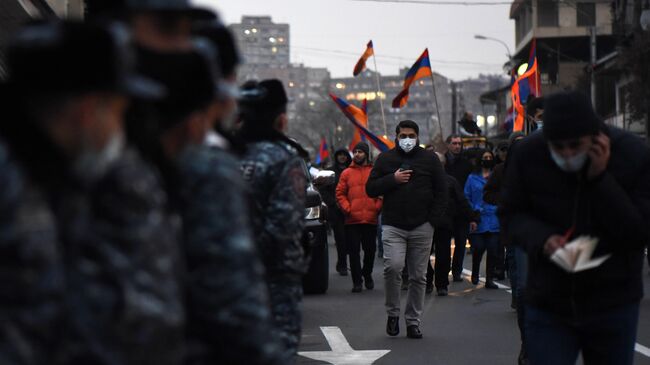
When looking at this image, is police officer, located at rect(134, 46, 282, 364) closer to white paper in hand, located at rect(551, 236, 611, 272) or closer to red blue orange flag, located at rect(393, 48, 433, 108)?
white paper in hand, located at rect(551, 236, 611, 272)

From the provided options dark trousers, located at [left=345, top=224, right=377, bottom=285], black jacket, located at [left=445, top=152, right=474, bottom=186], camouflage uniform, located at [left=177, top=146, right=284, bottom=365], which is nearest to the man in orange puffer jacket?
dark trousers, located at [left=345, top=224, right=377, bottom=285]

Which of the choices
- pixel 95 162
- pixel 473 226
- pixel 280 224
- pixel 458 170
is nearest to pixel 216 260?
pixel 95 162

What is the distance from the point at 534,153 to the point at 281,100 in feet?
3.77

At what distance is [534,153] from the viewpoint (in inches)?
216

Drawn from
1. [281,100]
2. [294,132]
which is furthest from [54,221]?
Answer: [294,132]

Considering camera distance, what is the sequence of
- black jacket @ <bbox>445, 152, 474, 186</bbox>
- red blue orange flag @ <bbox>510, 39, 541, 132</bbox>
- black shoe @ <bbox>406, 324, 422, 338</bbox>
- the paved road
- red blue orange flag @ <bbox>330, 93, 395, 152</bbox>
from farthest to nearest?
1. red blue orange flag @ <bbox>510, 39, 541, 132</bbox>
2. red blue orange flag @ <bbox>330, 93, 395, 152</bbox>
3. black jacket @ <bbox>445, 152, 474, 186</bbox>
4. black shoe @ <bbox>406, 324, 422, 338</bbox>
5. the paved road

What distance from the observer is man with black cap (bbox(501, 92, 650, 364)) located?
5.22m

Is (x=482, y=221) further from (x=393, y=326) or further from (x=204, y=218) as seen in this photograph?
(x=204, y=218)

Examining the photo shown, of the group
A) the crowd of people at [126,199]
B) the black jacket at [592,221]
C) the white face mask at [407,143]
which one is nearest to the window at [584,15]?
the white face mask at [407,143]

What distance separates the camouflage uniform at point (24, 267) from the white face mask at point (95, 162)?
100mm

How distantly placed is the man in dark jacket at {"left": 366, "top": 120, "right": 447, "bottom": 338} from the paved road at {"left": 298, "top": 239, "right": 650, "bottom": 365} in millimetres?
360

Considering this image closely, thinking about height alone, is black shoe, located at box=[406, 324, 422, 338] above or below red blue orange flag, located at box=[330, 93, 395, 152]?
below

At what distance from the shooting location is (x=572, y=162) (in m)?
5.23

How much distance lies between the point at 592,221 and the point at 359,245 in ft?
38.1
